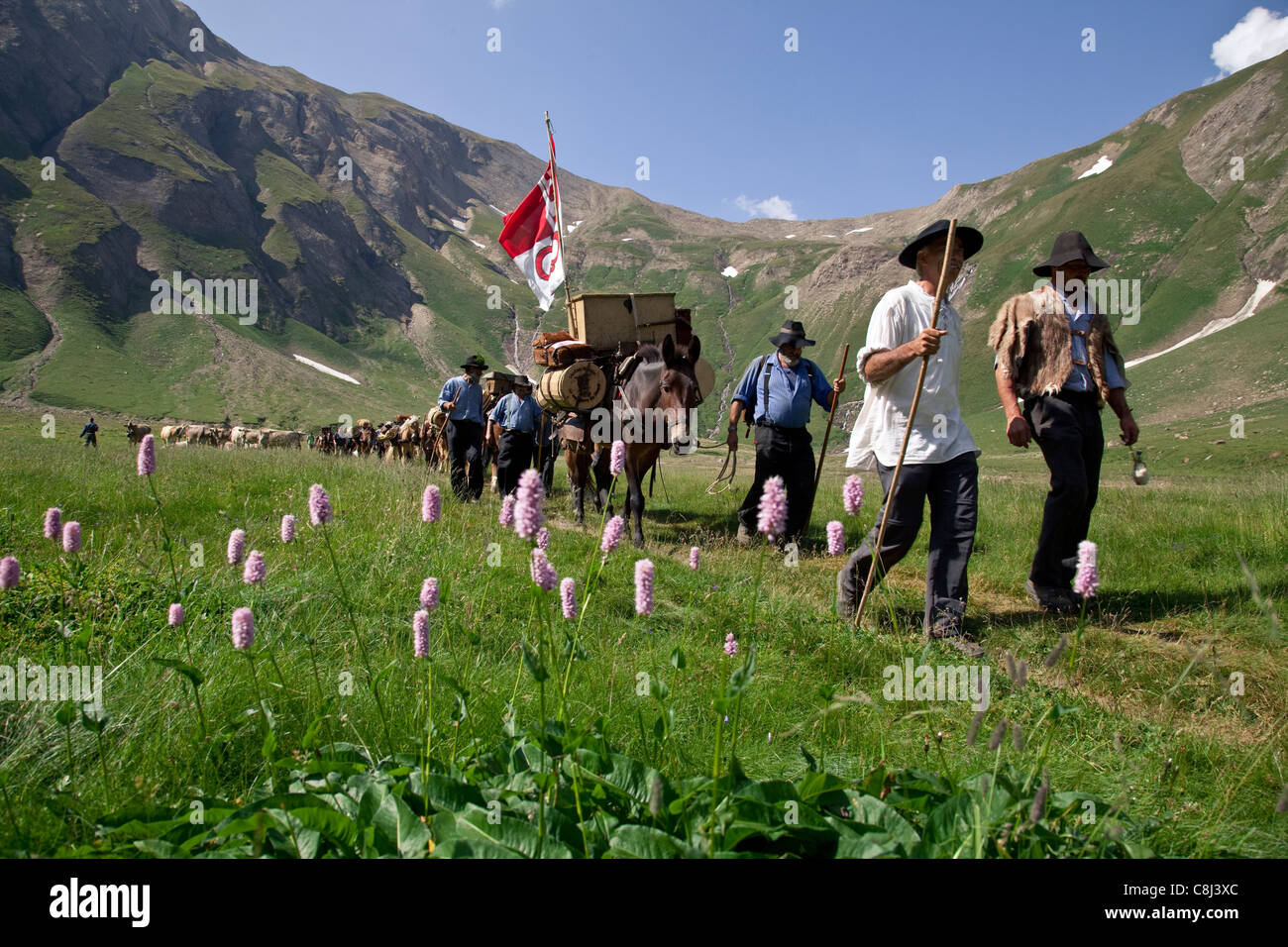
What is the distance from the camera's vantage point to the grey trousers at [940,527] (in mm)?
5211

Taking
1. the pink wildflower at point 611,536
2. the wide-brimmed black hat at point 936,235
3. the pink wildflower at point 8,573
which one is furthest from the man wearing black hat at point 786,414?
the pink wildflower at point 8,573

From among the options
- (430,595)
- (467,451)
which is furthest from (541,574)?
(467,451)

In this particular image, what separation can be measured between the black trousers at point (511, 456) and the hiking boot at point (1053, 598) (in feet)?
29.7

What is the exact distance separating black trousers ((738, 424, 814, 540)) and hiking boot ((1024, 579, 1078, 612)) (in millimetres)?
3218

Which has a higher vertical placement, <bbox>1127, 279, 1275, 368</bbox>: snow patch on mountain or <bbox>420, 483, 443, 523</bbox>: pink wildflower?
<bbox>1127, 279, 1275, 368</bbox>: snow patch on mountain

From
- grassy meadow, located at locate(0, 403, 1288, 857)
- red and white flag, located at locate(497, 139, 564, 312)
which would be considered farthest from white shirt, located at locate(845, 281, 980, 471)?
red and white flag, located at locate(497, 139, 564, 312)

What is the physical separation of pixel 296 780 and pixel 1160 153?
211 meters

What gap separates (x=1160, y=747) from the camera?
3.25 m

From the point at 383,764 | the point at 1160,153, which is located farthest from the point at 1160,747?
the point at 1160,153

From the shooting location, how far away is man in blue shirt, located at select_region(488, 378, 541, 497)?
42.9 feet

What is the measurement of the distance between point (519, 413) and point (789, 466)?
19.0 feet

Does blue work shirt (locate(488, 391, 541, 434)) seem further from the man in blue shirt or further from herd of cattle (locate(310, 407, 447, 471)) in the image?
herd of cattle (locate(310, 407, 447, 471))

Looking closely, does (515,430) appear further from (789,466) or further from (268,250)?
(268,250)

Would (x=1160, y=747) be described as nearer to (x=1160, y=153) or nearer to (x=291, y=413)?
(x=291, y=413)
